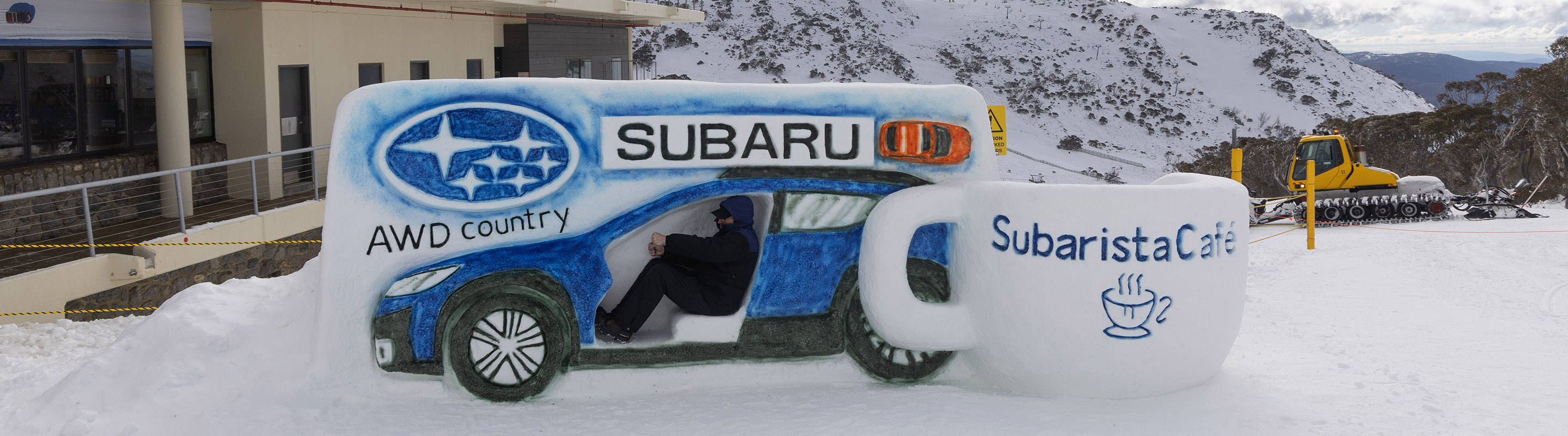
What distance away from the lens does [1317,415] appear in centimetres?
577

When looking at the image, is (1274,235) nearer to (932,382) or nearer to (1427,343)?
(1427,343)

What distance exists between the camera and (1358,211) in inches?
747

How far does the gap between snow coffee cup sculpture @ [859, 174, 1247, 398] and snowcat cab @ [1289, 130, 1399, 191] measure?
1536 centimetres

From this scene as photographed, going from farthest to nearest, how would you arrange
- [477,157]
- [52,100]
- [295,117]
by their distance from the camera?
[295,117] < [52,100] < [477,157]

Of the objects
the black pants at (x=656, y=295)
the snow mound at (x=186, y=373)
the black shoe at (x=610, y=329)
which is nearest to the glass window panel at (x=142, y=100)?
the snow mound at (x=186, y=373)

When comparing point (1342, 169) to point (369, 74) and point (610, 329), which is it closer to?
point (369, 74)

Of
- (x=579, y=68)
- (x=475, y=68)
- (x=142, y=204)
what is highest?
(x=579, y=68)

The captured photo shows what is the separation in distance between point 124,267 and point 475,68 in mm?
10624

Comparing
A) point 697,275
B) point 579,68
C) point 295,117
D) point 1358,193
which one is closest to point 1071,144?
point 1358,193

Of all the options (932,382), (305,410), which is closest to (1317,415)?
(932,382)

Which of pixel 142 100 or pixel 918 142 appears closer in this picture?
pixel 918 142

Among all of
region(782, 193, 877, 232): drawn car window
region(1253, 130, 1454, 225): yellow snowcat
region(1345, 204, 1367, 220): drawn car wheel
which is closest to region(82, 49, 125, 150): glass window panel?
region(782, 193, 877, 232): drawn car window

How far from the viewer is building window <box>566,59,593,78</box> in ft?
76.6

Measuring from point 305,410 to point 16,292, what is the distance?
187 inches
